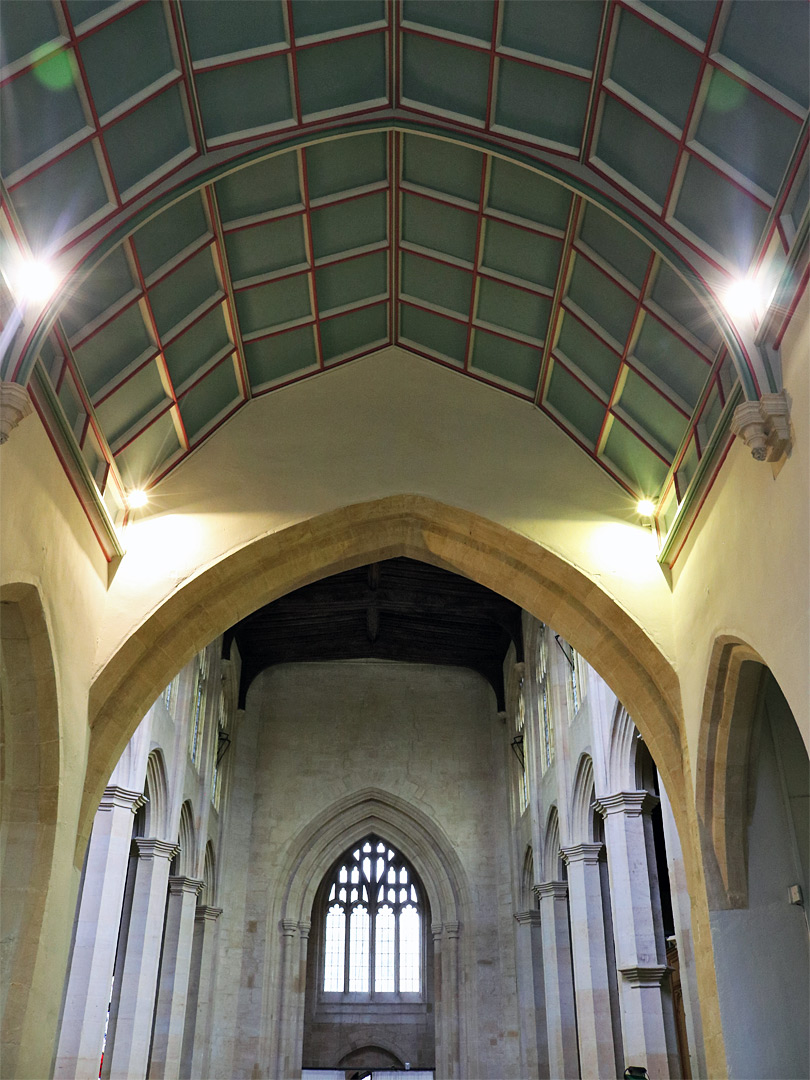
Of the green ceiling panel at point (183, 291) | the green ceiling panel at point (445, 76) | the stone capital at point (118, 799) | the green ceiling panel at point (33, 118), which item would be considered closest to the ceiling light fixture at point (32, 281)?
the green ceiling panel at point (33, 118)

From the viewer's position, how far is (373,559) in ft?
36.5

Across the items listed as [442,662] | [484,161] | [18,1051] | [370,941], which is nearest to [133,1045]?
[18,1051]

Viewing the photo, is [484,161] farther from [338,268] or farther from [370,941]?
[370,941]

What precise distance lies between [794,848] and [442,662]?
14.9 m

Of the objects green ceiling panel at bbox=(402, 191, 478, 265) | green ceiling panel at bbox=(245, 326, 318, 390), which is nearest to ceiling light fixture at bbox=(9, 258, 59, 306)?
green ceiling panel at bbox=(245, 326, 318, 390)

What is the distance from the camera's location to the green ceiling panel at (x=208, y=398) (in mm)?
10188

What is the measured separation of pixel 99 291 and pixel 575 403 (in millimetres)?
5087

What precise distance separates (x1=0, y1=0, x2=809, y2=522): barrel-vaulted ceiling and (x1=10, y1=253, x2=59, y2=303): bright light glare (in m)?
0.15

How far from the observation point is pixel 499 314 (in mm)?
10258

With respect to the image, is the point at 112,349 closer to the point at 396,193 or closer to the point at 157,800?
the point at 396,193

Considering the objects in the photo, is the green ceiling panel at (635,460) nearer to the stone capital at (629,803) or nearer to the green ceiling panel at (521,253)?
the green ceiling panel at (521,253)

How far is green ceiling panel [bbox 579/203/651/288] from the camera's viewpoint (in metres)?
8.43

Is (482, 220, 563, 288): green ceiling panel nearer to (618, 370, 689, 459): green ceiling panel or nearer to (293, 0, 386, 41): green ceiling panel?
(618, 370, 689, 459): green ceiling panel

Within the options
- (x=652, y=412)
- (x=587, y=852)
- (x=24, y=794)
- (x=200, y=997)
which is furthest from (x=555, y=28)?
(x=200, y=997)
